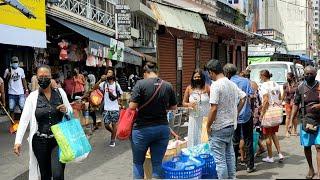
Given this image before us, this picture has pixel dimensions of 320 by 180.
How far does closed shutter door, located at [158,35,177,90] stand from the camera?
24.0 metres

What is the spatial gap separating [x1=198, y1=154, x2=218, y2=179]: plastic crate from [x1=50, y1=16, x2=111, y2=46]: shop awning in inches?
363

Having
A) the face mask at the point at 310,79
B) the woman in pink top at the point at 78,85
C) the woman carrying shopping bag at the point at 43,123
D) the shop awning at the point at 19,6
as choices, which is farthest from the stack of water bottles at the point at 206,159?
the woman in pink top at the point at 78,85

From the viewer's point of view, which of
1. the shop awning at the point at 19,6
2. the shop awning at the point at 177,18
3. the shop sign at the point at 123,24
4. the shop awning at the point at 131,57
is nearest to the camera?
the shop awning at the point at 19,6

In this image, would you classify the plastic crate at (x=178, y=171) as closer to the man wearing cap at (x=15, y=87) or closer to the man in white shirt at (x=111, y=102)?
the man in white shirt at (x=111, y=102)

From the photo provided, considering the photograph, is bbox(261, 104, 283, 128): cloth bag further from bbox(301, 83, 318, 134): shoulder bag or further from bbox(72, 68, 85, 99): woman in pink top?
bbox(72, 68, 85, 99): woman in pink top

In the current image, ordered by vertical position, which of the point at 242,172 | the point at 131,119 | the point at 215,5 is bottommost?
the point at 242,172

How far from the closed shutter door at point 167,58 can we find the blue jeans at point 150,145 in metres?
17.2

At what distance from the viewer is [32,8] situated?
1438 centimetres

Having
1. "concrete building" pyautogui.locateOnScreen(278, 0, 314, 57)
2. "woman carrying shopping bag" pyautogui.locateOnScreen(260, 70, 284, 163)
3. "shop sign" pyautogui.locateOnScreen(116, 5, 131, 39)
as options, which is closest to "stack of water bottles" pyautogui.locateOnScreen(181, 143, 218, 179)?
"woman carrying shopping bag" pyautogui.locateOnScreen(260, 70, 284, 163)

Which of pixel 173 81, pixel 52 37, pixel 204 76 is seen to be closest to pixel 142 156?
pixel 204 76

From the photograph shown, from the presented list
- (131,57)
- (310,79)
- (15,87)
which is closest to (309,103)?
(310,79)

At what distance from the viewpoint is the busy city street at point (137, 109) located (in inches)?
230

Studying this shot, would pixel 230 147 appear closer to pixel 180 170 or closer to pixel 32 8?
pixel 180 170

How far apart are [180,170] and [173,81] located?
19.1 m
